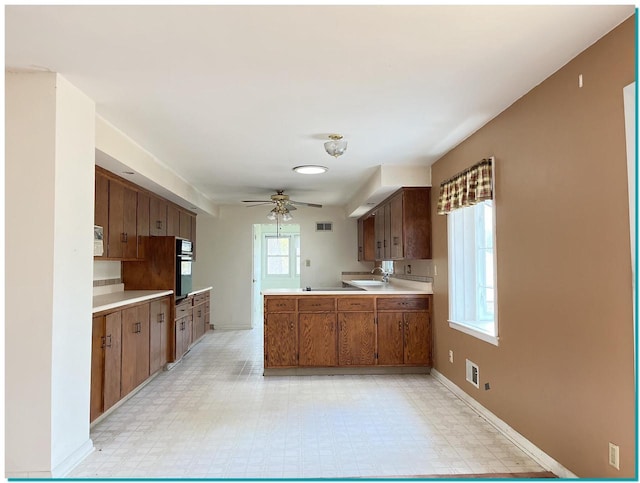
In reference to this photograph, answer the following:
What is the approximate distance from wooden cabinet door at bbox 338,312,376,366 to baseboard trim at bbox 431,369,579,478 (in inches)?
A: 39.2

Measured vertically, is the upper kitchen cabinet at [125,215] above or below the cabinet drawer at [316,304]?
above

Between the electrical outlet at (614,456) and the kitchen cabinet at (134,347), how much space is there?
348cm

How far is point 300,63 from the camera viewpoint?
243cm

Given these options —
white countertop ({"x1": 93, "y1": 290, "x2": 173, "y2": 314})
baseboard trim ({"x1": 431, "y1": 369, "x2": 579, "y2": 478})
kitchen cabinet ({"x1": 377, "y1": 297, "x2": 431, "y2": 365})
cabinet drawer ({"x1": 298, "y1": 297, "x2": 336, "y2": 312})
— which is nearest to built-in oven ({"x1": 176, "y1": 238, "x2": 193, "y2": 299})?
white countertop ({"x1": 93, "y1": 290, "x2": 173, "y2": 314})

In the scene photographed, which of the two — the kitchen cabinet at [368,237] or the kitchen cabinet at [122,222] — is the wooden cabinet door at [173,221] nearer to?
the kitchen cabinet at [122,222]

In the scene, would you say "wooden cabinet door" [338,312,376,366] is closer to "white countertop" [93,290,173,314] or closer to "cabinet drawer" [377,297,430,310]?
"cabinet drawer" [377,297,430,310]

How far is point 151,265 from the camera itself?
209 inches

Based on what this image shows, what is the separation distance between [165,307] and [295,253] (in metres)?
5.42

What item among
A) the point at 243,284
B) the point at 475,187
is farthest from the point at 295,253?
the point at 475,187

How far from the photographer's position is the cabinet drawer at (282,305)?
494cm

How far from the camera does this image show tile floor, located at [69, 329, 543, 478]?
2.65m

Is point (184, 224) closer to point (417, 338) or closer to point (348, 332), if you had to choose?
point (348, 332)

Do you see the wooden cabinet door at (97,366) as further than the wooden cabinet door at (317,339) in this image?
No

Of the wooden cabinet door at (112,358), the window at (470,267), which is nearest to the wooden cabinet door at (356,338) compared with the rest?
the window at (470,267)
